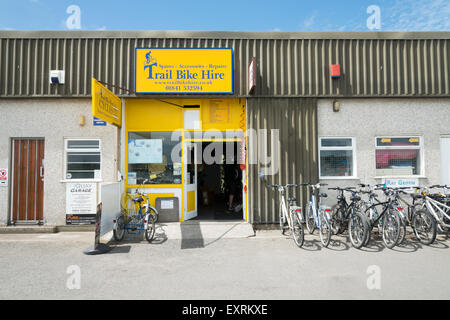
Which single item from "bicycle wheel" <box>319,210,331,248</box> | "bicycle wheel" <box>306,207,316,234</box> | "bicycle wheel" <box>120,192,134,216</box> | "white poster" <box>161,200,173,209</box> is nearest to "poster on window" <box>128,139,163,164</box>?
"bicycle wheel" <box>120,192,134,216</box>

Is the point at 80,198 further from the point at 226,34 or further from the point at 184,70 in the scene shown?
the point at 226,34

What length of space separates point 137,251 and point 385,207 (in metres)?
5.02

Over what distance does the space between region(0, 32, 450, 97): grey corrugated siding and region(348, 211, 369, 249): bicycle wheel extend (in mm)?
3508

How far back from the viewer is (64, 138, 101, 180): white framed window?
7.62 meters

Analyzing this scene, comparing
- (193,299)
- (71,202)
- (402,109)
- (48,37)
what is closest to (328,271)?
(193,299)

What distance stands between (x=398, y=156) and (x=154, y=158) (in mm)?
6718

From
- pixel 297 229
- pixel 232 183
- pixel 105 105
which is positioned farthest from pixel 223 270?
pixel 232 183

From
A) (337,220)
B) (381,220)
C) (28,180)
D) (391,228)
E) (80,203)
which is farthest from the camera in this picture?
(28,180)

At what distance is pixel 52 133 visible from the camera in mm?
7559

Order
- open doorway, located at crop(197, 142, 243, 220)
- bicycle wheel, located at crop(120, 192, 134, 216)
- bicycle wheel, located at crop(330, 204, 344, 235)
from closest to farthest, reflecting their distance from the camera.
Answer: bicycle wheel, located at crop(330, 204, 344, 235) → bicycle wheel, located at crop(120, 192, 134, 216) → open doorway, located at crop(197, 142, 243, 220)

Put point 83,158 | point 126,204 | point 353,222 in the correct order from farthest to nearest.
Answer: point 83,158, point 126,204, point 353,222

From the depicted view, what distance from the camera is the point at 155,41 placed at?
7680mm

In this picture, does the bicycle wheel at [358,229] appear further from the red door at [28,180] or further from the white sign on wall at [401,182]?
the red door at [28,180]
